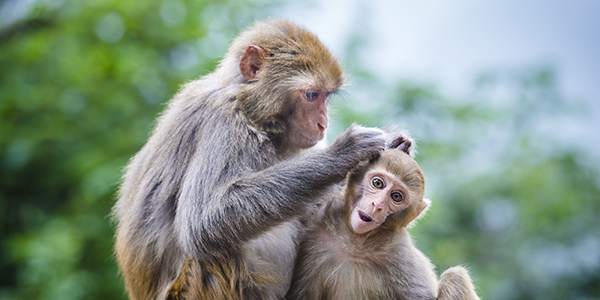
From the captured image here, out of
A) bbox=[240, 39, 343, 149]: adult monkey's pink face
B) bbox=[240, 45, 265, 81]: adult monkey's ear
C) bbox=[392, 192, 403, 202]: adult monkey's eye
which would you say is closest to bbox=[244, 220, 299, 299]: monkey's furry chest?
bbox=[240, 39, 343, 149]: adult monkey's pink face

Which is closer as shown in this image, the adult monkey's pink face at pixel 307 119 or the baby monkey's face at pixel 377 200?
the baby monkey's face at pixel 377 200

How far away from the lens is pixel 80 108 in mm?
6855

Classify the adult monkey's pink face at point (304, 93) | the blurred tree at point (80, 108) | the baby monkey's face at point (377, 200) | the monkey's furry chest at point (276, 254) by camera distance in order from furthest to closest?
the blurred tree at point (80, 108) < the adult monkey's pink face at point (304, 93) < the monkey's furry chest at point (276, 254) < the baby monkey's face at point (377, 200)

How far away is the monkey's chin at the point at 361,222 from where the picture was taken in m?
3.12

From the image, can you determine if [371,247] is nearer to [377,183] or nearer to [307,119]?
[377,183]

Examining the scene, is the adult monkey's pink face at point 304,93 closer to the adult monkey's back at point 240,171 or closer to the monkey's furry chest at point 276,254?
the adult monkey's back at point 240,171

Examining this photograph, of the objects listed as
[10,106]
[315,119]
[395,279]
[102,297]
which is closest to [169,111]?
[315,119]

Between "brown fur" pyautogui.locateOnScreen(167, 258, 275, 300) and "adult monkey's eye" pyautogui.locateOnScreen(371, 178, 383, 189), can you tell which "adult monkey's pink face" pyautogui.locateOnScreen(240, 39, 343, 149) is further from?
"brown fur" pyautogui.locateOnScreen(167, 258, 275, 300)

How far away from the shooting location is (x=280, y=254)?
3430mm

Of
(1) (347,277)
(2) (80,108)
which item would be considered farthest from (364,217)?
(2) (80,108)

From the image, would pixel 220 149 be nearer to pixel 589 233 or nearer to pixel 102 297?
pixel 102 297

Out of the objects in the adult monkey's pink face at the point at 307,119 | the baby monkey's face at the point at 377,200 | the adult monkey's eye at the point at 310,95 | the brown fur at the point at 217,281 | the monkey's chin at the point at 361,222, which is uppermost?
the adult monkey's eye at the point at 310,95

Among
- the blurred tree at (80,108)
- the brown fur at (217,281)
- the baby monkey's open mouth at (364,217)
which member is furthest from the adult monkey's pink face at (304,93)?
the blurred tree at (80,108)

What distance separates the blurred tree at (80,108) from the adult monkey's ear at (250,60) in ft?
10.9
